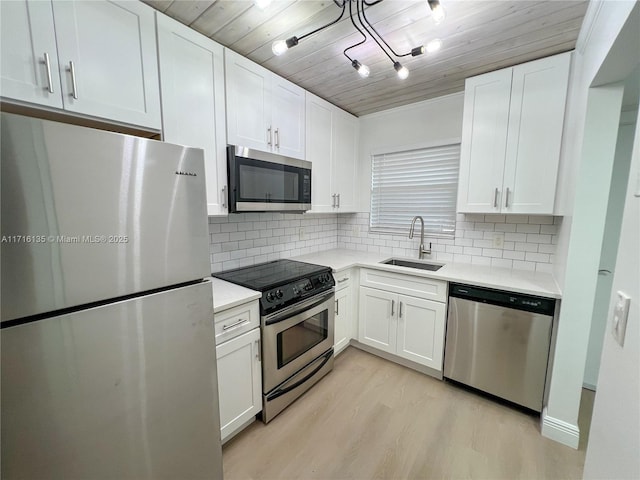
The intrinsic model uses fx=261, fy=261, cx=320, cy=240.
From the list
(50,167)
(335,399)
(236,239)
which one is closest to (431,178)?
(236,239)

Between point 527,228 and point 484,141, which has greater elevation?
point 484,141

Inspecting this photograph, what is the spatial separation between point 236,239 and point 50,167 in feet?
4.91

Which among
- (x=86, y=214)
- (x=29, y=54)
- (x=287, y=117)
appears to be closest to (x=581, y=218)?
(x=287, y=117)

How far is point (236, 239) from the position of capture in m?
2.25

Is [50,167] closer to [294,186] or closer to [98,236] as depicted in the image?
[98,236]

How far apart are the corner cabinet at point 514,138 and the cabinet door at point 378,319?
104 centimetres

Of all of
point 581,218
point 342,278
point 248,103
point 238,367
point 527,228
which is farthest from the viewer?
point 342,278

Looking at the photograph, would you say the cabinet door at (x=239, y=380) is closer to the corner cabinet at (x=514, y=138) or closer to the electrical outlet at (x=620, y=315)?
the electrical outlet at (x=620, y=315)

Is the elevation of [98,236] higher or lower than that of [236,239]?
higher

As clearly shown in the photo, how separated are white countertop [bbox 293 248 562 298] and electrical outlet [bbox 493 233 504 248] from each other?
21 cm

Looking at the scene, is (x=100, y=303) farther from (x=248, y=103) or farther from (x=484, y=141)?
(x=484, y=141)

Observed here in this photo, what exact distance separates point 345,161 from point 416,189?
0.83 meters

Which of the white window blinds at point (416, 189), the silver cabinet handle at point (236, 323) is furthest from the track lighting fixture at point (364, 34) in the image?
the silver cabinet handle at point (236, 323)

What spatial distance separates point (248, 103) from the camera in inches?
72.4
